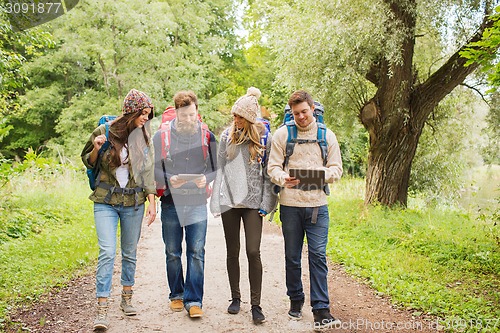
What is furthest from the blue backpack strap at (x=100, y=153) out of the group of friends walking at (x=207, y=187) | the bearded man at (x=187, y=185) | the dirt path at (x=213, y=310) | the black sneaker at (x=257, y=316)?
the black sneaker at (x=257, y=316)

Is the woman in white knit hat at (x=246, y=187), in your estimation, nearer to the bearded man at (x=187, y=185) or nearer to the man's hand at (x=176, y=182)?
the bearded man at (x=187, y=185)

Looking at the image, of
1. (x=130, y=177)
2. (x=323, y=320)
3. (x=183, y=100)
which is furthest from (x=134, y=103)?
(x=323, y=320)

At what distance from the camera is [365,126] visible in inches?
418

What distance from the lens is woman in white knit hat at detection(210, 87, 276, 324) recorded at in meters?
4.44

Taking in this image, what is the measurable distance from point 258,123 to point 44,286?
3165mm

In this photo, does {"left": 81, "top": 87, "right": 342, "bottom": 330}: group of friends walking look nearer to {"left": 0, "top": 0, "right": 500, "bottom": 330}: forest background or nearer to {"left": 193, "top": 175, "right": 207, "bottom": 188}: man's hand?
{"left": 193, "top": 175, "right": 207, "bottom": 188}: man's hand

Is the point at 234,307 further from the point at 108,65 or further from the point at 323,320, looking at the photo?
the point at 108,65

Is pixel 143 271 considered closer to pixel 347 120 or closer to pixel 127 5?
pixel 347 120

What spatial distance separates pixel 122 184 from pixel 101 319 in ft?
4.04

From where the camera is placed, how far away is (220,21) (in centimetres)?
2803

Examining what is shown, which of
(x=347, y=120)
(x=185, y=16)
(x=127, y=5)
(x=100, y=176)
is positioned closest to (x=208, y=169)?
(x=100, y=176)

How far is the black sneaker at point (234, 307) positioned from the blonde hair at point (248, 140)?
146cm

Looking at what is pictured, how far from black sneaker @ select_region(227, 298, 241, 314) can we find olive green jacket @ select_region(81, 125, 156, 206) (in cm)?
140

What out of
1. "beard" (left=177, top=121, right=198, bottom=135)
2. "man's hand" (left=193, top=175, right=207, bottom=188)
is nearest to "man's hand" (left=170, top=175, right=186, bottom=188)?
"man's hand" (left=193, top=175, right=207, bottom=188)
